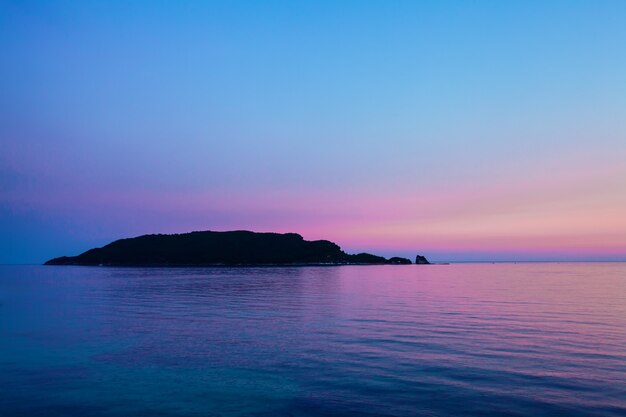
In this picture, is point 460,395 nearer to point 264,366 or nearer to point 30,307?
point 264,366

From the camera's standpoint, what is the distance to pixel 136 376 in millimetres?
20047

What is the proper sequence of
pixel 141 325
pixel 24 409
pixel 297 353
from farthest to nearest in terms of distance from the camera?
pixel 141 325 < pixel 297 353 < pixel 24 409

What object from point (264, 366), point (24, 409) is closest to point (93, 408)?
point (24, 409)

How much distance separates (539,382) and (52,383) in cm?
2035

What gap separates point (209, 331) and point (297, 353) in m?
10.00

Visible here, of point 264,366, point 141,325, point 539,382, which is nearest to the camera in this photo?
point 539,382

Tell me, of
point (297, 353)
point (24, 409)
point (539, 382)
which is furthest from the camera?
point (297, 353)

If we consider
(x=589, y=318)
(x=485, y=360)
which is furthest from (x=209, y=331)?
(x=589, y=318)

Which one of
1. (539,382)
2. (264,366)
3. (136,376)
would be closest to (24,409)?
(136,376)

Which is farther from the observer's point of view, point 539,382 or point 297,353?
point 297,353

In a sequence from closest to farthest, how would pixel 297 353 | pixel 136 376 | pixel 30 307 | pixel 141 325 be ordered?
pixel 136 376
pixel 297 353
pixel 141 325
pixel 30 307

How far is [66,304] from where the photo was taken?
5522 centimetres

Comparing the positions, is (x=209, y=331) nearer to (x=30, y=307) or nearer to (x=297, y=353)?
(x=297, y=353)

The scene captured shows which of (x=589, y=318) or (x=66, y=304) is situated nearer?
(x=589, y=318)
